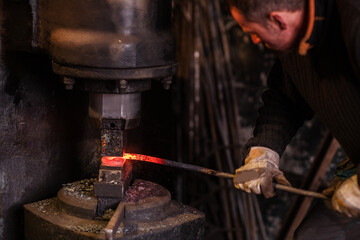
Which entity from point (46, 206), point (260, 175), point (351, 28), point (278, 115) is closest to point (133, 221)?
point (46, 206)

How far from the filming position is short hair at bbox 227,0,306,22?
1.46 metres

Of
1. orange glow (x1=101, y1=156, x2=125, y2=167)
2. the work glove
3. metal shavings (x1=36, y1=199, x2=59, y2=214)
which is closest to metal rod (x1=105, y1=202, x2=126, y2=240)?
orange glow (x1=101, y1=156, x2=125, y2=167)

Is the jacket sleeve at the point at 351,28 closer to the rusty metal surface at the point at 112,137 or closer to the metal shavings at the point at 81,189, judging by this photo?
the rusty metal surface at the point at 112,137

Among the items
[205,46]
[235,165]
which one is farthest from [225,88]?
[235,165]

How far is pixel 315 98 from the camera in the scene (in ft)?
5.82

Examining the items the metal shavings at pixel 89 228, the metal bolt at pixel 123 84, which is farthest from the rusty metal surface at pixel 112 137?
the metal shavings at pixel 89 228

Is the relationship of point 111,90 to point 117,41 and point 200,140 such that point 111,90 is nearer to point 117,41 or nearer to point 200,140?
point 117,41

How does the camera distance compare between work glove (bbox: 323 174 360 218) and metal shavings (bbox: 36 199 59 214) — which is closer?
work glove (bbox: 323 174 360 218)

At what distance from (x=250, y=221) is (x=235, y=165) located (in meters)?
0.45

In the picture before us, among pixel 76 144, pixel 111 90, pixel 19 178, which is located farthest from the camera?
pixel 76 144

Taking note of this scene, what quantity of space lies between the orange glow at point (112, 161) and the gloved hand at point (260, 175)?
48cm

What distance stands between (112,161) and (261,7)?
2.96 feet

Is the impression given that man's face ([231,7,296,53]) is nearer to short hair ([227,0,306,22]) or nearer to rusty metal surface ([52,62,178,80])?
short hair ([227,0,306,22])

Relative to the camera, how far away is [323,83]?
168 centimetres
